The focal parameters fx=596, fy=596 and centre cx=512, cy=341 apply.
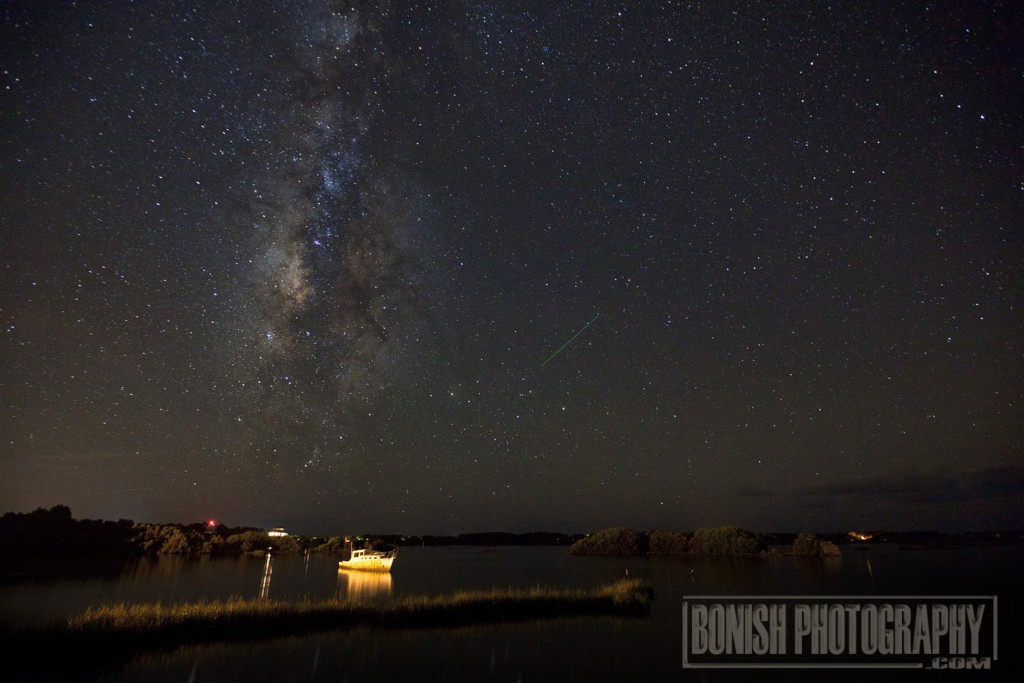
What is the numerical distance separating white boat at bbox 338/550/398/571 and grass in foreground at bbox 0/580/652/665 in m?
63.3

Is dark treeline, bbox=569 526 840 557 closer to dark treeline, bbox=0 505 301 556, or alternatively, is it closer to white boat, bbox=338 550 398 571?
white boat, bbox=338 550 398 571

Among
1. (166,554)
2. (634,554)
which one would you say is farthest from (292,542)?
(634,554)

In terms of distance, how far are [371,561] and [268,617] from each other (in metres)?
73.0

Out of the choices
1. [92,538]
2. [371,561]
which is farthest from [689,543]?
[92,538]

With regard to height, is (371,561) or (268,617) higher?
(268,617)

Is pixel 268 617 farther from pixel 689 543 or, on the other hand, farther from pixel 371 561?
pixel 689 543

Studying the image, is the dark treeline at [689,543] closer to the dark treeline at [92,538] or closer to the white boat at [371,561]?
the white boat at [371,561]

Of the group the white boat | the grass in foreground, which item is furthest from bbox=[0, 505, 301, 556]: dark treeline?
the grass in foreground

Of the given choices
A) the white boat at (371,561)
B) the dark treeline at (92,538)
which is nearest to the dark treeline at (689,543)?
the white boat at (371,561)

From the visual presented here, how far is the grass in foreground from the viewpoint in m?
23.0

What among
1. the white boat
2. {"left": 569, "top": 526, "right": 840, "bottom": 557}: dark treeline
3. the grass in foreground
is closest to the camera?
the grass in foreground

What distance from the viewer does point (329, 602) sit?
104 ft

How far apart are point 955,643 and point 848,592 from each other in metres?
30.5

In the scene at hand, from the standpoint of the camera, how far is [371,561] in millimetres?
96750
